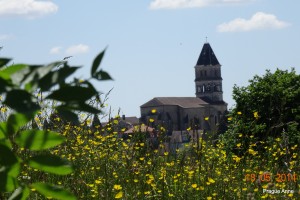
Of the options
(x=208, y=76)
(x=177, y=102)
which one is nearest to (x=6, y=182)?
(x=177, y=102)

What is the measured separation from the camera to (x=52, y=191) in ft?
2.12

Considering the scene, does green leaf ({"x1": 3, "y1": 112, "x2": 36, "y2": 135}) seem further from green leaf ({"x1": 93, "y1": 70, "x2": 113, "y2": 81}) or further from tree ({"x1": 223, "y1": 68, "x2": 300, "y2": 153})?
tree ({"x1": 223, "y1": 68, "x2": 300, "y2": 153})

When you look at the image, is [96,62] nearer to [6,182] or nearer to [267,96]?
[6,182]

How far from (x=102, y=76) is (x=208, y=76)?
12283 cm

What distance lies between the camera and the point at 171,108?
338 feet

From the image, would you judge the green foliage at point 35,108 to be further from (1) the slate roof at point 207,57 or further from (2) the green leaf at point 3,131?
(1) the slate roof at point 207,57

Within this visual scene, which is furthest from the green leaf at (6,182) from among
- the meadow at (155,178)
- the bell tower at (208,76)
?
the bell tower at (208,76)

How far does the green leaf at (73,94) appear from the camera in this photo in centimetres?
56

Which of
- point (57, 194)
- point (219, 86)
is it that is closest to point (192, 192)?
point (57, 194)

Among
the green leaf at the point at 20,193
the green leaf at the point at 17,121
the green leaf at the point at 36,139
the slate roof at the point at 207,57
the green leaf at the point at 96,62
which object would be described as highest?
the slate roof at the point at 207,57

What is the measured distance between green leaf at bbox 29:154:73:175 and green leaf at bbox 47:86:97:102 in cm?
7

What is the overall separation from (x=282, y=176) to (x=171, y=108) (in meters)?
98.0

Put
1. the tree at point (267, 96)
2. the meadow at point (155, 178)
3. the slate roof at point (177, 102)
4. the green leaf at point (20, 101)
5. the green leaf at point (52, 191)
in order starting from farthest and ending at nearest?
the slate roof at point (177, 102) → the tree at point (267, 96) → the meadow at point (155, 178) → the green leaf at point (52, 191) → the green leaf at point (20, 101)

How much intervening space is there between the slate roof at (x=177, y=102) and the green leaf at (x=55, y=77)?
102 metres
